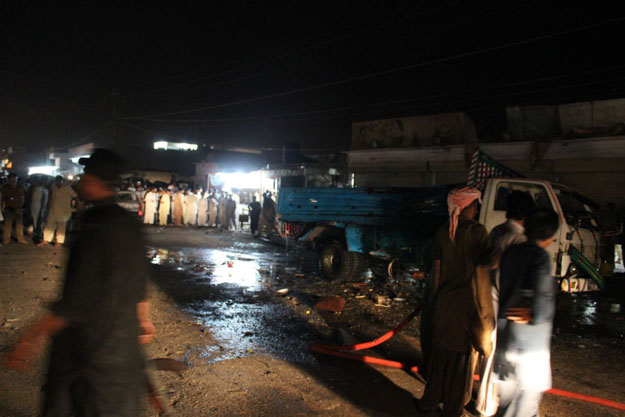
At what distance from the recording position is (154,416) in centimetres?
342

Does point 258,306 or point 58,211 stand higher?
point 58,211

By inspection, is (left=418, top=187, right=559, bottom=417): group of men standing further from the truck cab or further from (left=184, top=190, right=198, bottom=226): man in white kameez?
(left=184, top=190, right=198, bottom=226): man in white kameez

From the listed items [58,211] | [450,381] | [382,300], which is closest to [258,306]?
[382,300]

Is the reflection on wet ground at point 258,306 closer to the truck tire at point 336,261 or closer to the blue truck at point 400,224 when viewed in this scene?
the truck tire at point 336,261

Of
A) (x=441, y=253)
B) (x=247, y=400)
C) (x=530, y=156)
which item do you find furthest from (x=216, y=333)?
(x=530, y=156)

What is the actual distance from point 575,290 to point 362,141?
53.7 ft

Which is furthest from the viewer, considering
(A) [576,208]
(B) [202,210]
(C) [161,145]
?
(C) [161,145]

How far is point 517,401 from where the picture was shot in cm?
284

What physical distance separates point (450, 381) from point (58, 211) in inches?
426

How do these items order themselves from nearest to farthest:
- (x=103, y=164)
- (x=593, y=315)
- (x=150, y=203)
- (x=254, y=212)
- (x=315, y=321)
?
(x=103, y=164), (x=315, y=321), (x=593, y=315), (x=254, y=212), (x=150, y=203)

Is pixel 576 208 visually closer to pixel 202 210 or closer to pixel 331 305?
pixel 331 305

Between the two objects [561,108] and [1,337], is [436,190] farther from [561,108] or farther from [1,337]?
[561,108]

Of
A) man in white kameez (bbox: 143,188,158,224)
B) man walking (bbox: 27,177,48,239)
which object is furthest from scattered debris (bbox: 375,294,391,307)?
man in white kameez (bbox: 143,188,158,224)

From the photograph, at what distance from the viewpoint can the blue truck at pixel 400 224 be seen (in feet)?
23.8
